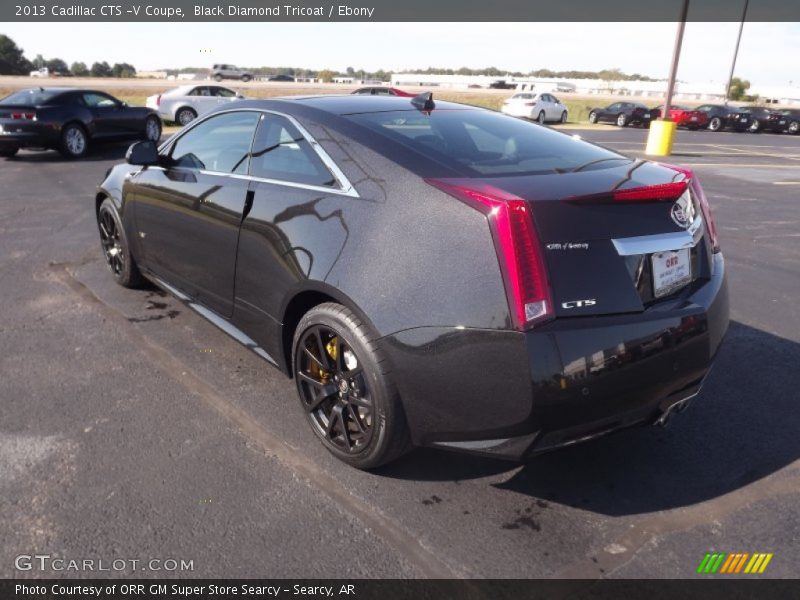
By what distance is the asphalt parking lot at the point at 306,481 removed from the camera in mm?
2420

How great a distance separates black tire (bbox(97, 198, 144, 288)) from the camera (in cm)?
488

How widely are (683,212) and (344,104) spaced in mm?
1812

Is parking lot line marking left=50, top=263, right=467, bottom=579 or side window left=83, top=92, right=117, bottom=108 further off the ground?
side window left=83, top=92, right=117, bottom=108

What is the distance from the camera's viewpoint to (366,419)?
285cm

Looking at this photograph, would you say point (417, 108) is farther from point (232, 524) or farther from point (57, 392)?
point (57, 392)

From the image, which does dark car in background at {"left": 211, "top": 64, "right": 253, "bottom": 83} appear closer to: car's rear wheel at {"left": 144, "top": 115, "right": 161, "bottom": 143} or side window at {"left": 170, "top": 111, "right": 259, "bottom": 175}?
car's rear wheel at {"left": 144, "top": 115, "right": 161, "bottom": 143}

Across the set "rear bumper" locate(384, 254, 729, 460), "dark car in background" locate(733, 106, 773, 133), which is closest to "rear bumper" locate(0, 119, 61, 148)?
"rear bumper" locate(384, 254, 729, 460)

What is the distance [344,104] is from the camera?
3451mm

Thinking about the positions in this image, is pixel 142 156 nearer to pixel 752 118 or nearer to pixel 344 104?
pixel 344 104

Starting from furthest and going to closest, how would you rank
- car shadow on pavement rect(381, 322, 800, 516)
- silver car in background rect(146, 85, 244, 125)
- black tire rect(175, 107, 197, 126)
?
black tire rect(175, 107, 197, 126) < silver car in background rect(146, 85, 244, 125) < car shadow on pavement rect(381, 322, 800, 516)

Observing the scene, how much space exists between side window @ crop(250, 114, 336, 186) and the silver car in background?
59.5 feet

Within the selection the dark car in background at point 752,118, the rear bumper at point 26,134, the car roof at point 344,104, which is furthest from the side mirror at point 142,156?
the dark car in background at point 752,118

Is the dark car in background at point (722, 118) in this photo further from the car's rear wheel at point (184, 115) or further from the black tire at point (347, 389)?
the black tire at point (347, 389)

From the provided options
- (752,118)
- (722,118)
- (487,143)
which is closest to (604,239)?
(487,143)
